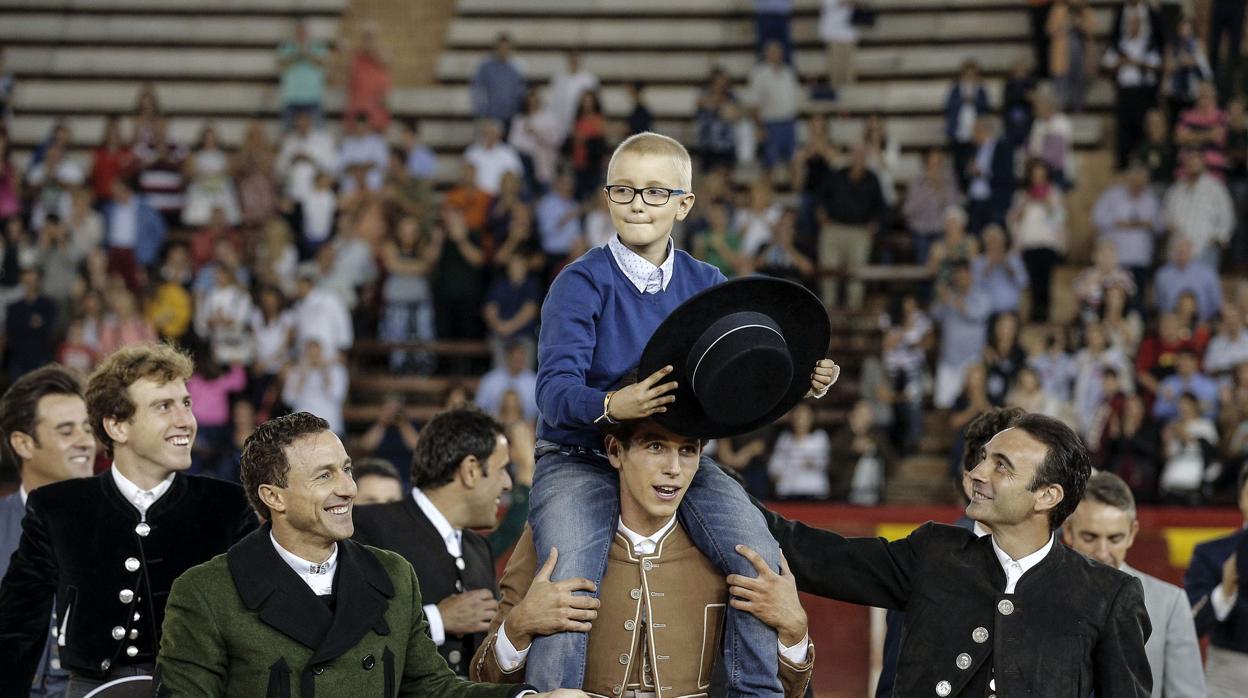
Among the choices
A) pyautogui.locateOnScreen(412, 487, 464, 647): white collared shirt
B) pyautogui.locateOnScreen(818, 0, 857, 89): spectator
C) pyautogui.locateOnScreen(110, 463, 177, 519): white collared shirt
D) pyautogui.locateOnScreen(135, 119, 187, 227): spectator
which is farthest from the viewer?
pyautogui.locateOnScreen(818, 0, 857, 89): spectator

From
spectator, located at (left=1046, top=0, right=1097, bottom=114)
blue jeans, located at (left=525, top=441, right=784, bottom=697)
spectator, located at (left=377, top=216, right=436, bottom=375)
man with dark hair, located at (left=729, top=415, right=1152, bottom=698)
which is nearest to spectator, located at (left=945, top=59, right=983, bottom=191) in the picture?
spectator, located at (left=1046, top=0, right=1097, bottom=114)

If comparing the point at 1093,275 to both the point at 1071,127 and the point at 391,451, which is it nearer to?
the point at 1071,127

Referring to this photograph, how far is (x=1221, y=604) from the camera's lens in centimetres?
590

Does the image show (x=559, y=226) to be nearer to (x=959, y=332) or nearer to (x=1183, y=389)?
(x=959, y=332)

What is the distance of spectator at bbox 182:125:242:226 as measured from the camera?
617 inches

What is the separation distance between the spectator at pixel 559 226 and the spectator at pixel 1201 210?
4957 millimetres

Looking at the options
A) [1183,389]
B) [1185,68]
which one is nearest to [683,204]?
[1183,389]

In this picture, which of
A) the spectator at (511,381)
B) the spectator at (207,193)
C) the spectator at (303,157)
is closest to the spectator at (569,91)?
the spectator at (303,157)

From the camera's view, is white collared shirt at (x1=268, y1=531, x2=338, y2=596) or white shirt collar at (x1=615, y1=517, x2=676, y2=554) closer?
white collared shirt at (x1=268, y1=531, x2=338, y2=596)

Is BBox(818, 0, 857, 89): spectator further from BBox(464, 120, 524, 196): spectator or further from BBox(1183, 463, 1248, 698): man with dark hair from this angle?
BBox(1183, 463, 1248, 698): man with dark hair

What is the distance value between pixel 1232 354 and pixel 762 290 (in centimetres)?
897

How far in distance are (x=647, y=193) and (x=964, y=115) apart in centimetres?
1131

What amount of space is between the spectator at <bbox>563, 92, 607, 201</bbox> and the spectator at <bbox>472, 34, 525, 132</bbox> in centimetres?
120

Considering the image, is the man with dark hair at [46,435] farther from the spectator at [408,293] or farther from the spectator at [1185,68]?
the spectator at [1185,68]
